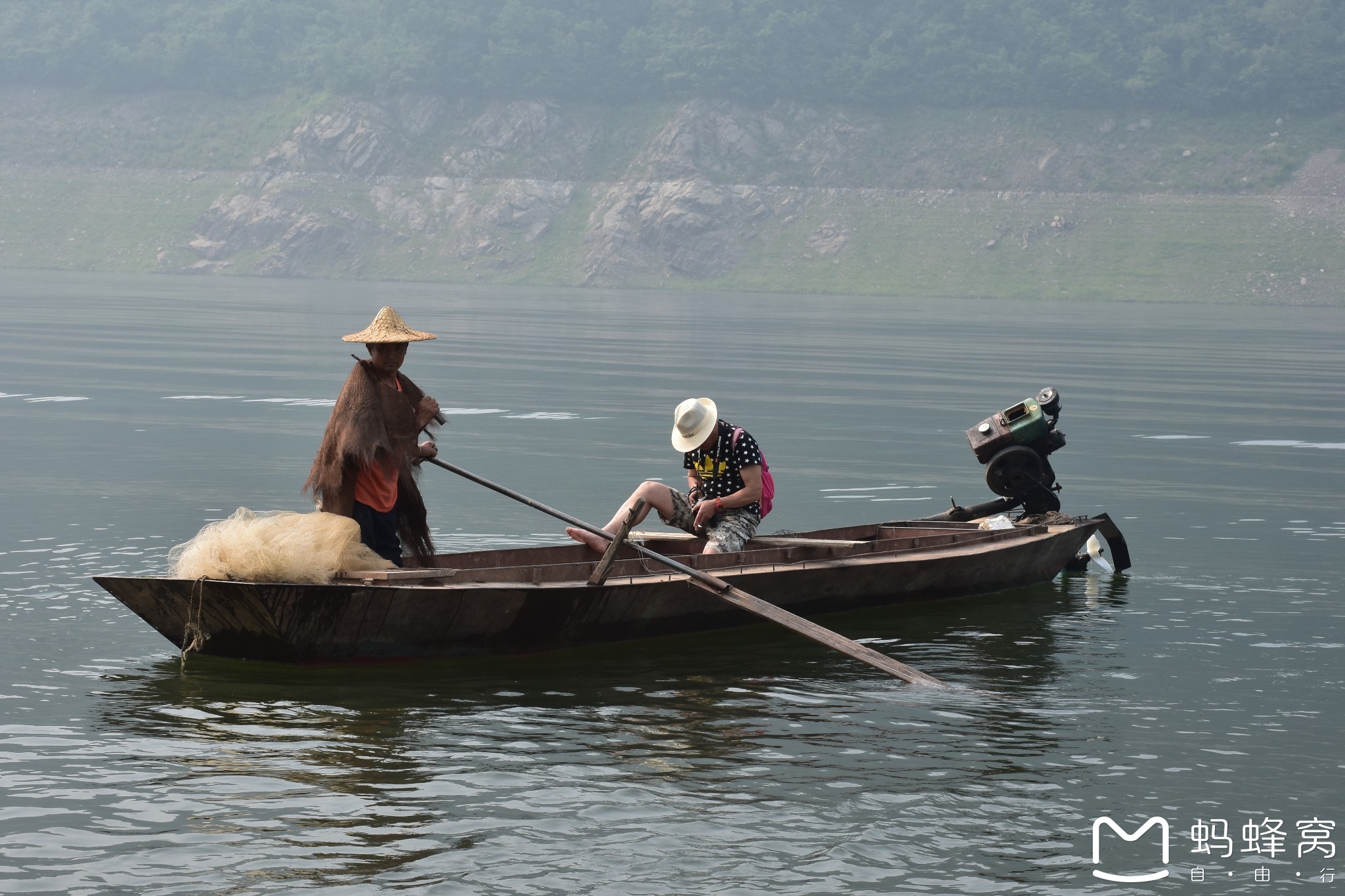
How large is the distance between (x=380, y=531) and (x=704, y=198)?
401 ft

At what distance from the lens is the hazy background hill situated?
12556cm

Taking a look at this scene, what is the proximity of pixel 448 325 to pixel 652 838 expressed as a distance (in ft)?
167

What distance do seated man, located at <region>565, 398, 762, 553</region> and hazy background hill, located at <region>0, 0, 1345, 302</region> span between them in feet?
332

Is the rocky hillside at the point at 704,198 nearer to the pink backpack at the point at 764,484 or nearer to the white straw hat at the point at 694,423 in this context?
the pink backpack at the point at 764,484

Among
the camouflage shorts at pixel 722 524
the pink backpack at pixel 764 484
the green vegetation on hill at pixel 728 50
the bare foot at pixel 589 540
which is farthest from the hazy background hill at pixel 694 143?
the bare foot at pixel 589 540

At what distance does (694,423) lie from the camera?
14.3 m

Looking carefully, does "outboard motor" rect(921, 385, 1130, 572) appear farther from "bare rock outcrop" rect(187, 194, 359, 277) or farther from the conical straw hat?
"bare rock outcrop" rect(187, 194, 359, 277)

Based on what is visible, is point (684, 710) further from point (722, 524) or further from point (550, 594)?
point (722, 524)

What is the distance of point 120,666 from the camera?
12.4 m

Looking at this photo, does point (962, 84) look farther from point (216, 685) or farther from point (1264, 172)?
point (216, 685)

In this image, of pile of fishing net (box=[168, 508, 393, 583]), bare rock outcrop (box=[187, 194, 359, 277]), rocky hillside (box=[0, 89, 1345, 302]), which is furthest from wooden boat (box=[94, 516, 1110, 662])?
bare rock outcrop (box=[187, 194, 359, 277])

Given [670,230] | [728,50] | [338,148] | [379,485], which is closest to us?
[379,485]

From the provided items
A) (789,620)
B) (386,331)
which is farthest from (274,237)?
(789,620)

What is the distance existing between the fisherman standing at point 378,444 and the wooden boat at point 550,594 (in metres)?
0.54
